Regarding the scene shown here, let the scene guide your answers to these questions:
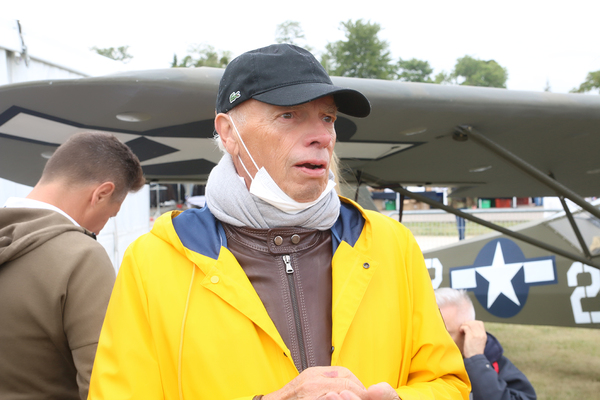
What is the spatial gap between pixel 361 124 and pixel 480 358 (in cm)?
155

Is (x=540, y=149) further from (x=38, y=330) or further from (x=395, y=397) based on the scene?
(x=38, y=330)

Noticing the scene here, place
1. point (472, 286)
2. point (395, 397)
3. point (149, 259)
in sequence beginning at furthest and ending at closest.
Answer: point (472, 286), point (149, 259), point (395, 397)

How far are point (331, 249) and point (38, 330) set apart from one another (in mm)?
922

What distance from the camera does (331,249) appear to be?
50.8 inches

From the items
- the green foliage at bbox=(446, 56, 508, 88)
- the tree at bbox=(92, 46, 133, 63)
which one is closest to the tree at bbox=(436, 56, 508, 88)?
the green foliage at bbox=(446, 56, 508, 88)

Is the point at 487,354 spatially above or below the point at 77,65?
below

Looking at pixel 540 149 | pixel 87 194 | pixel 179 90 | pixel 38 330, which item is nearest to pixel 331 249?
pixel 38 330

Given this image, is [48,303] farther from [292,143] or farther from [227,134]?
[292,143]

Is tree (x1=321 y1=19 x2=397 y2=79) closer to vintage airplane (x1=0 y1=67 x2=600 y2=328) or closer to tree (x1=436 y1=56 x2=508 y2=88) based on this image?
tree (x1=436 y1=56 x2=508 y2=88)

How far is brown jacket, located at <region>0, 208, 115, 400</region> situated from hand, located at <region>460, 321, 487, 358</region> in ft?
5.22

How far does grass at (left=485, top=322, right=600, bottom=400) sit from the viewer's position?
4773 millimetres

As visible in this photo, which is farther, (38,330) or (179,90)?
(179,90)

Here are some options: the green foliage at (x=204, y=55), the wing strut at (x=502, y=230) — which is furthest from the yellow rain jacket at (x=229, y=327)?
the green foliage at (x=204, y=55)

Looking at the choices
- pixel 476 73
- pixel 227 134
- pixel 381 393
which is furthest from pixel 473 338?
pixel 476 73
